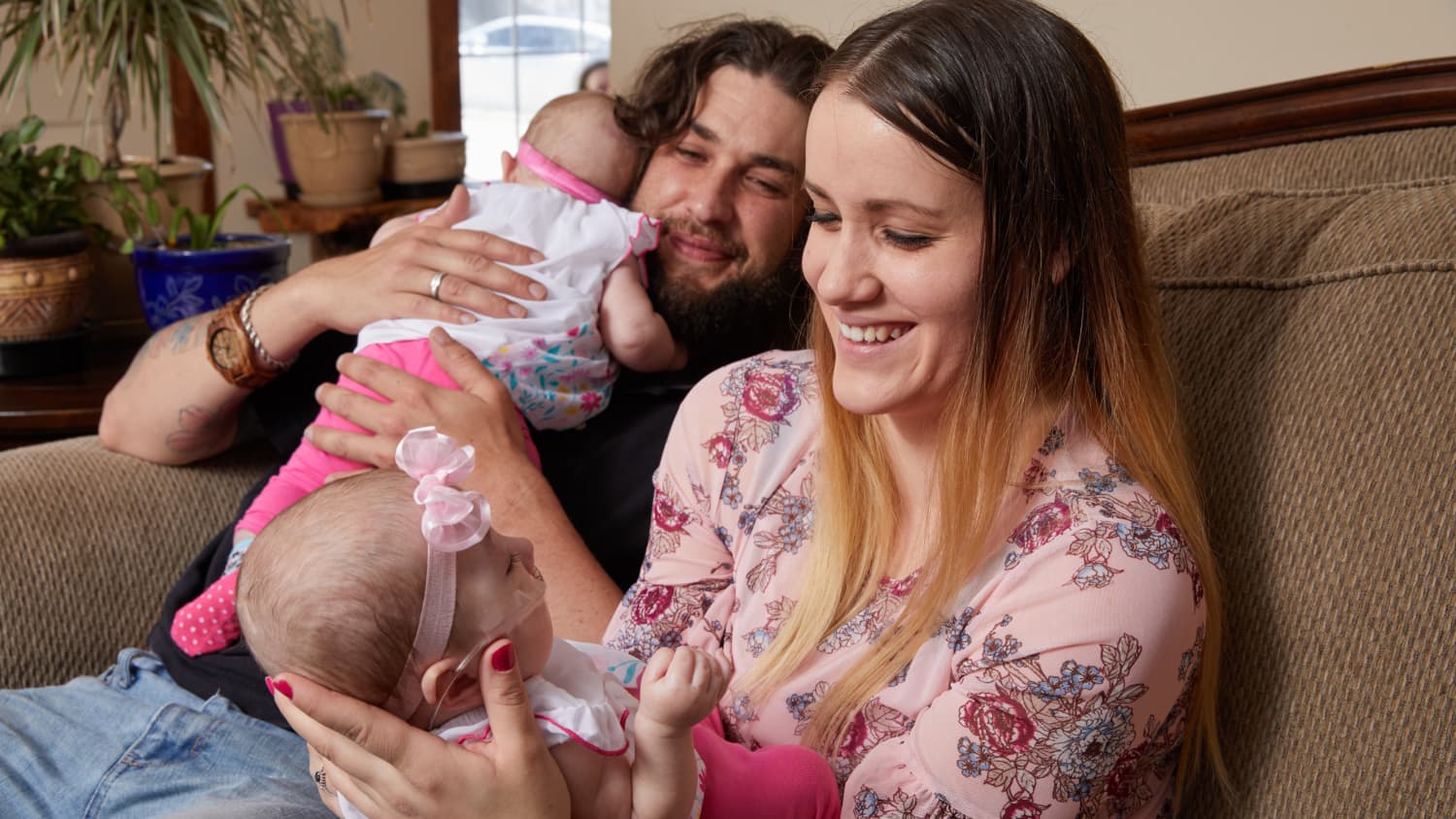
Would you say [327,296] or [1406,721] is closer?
[1406,721]

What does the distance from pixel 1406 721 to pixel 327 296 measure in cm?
136

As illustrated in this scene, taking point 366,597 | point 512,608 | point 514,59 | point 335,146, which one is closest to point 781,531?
point 512,608

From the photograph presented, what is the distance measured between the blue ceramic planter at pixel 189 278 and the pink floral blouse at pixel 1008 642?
112 cm

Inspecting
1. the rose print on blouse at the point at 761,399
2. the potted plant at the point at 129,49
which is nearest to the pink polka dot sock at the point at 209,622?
the rose print on blouse at the point at 761,399

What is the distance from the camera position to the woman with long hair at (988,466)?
1012 millimetres

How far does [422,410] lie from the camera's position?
5.18 feet

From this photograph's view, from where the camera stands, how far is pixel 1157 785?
A: 1.10 m

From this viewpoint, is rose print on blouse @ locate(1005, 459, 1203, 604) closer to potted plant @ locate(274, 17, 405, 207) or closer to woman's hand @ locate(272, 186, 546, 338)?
woman's hand @ locate(272, 186, 546, 338)

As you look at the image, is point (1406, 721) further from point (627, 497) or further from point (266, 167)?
point (266, 167)

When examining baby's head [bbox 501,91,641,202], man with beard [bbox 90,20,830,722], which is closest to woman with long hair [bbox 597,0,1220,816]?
man with beard [bbox 90,20,830,722]

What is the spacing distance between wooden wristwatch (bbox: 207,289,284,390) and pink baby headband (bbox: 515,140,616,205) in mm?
444

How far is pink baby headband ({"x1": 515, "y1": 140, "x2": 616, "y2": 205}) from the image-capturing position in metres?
1.81

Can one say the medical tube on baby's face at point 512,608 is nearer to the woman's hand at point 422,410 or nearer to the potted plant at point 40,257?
the woman's hand at point 422,410

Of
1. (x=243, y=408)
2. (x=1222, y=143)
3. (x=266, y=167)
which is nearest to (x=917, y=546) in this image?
(x=1222, y=143)
